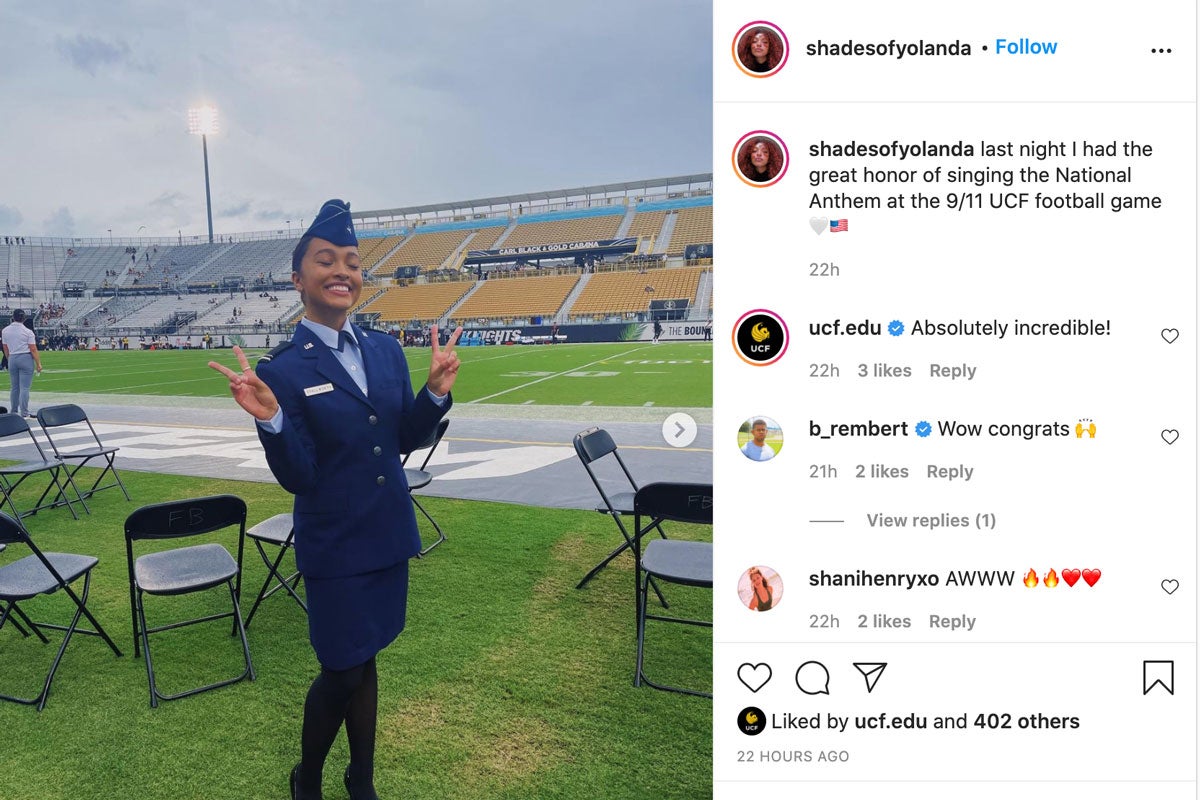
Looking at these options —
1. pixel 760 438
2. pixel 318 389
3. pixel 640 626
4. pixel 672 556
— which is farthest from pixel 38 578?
pixel 760 438

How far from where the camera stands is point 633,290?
4853cm

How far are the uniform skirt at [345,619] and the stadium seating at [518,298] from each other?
42689mm

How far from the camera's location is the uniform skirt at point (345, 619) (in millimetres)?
2166

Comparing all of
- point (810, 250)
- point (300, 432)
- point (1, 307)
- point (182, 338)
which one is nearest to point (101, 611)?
point (300, 432)

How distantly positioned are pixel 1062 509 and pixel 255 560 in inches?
211

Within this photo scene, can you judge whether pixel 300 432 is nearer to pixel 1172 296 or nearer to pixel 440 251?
Result: pixel 1172 296

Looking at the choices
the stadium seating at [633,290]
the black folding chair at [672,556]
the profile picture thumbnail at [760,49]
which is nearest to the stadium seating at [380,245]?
the stadium seating at [633,290]

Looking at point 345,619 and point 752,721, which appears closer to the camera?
point 752,721

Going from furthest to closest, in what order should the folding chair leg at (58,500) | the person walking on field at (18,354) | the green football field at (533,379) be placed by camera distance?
1. the green football field at (533,379)
2. the person walking on field at (18,354)
3. the folding chair leg at (58,500)

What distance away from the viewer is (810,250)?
1294 mm

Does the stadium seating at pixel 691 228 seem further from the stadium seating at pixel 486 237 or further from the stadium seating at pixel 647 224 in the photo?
the stadium seating at pixel 486 237

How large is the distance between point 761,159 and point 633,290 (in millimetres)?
47904

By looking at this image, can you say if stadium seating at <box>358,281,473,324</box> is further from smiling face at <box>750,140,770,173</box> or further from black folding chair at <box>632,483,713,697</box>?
smiling face at <box>750,140,770,173</box>

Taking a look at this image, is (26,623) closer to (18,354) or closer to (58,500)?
(58,500)
